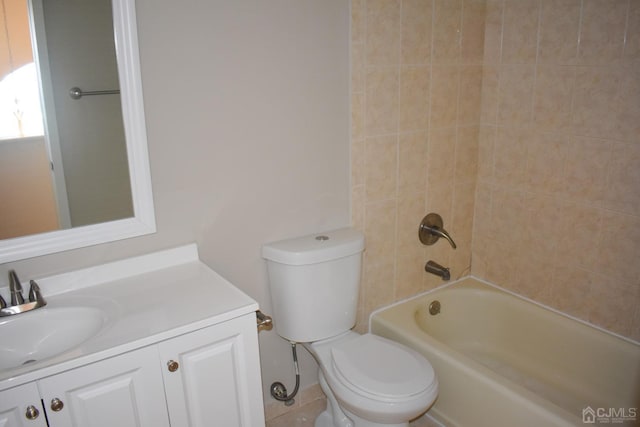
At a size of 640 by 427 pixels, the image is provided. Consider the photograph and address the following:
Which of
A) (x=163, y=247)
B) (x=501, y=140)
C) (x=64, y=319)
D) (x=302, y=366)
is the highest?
(x=501, y=140)

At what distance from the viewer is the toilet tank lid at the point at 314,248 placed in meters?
1.91

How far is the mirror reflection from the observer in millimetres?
1441

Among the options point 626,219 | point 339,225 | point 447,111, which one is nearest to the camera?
point 626,219

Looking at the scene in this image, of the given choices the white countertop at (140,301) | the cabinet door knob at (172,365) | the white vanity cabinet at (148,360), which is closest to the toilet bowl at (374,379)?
the white vanity cabinet at (148,360)

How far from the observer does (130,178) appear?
1657mm

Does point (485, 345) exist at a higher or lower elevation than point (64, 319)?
lower

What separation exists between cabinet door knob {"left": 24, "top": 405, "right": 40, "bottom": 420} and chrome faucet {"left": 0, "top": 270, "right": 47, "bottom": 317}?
0.34 m

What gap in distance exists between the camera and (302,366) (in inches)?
88.8

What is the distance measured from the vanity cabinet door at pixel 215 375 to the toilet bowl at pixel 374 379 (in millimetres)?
353

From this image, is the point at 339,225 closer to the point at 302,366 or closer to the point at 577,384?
the point at 302,366

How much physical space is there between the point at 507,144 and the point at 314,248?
1.14 meters

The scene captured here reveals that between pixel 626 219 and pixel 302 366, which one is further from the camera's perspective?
pixel 302 366

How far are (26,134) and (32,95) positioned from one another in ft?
0.38

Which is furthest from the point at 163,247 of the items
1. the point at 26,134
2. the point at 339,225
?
the point at 339,225
